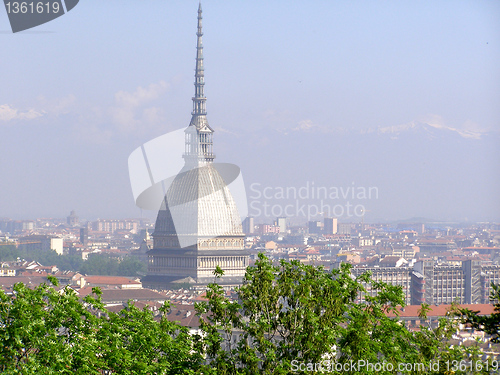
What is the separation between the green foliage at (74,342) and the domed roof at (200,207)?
315 feet

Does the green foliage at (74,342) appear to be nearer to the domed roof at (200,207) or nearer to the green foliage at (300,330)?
the green foliage at (300,330)

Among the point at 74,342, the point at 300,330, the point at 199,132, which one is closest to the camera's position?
the point at 300,330

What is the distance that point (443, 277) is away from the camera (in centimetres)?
10900

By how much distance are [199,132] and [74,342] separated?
9969 cm

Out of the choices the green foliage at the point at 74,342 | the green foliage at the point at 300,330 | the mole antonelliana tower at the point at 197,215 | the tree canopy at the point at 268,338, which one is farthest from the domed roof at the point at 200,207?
the green foliage at the point at 300,330

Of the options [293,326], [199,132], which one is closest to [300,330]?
[293,326]

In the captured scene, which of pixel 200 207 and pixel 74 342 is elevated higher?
pixel 200 207

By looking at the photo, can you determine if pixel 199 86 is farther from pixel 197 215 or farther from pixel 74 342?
pixel 74 342

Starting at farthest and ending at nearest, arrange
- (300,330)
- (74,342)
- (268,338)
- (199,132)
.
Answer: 1. (199,132)
2. (74,342)
3. (268,338)
4. (300,330)

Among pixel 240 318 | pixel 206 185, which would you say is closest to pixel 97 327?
pixel 240 318

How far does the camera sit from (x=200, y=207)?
4764 inches

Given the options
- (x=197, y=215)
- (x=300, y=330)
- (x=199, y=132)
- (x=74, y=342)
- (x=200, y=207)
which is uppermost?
(x=199, y=132)

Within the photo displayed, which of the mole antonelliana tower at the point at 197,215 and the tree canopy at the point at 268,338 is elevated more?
the mole antonelliana tower at the point at 197,215

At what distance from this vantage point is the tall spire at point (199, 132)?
396 ft
